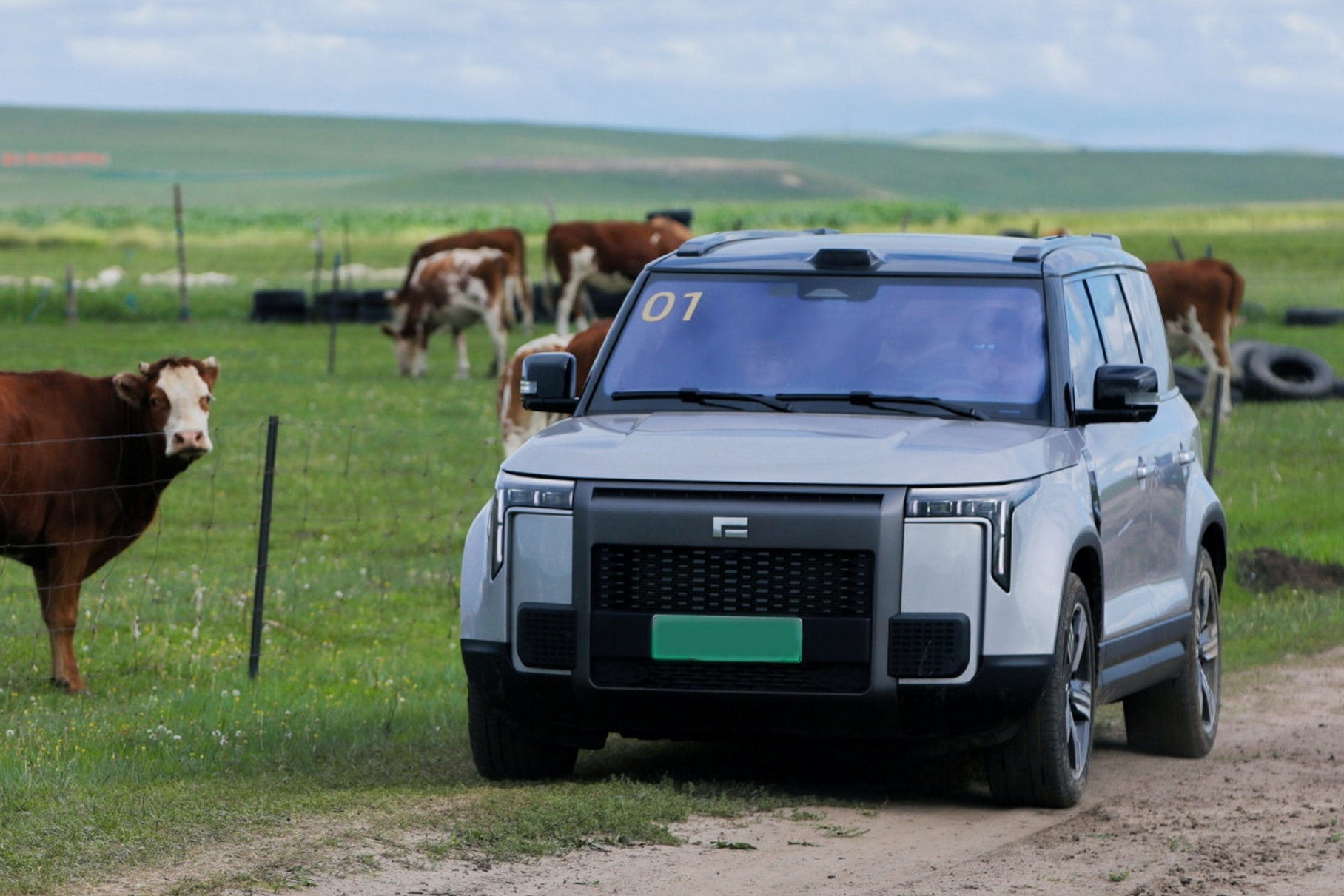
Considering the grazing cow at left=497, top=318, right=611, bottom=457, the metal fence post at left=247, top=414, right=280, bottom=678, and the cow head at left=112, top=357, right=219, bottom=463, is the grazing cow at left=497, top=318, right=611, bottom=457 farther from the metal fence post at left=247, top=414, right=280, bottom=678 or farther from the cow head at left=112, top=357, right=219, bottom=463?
the cow head at left=112, top=357, right=219, bottom=463

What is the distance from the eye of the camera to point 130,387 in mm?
11516

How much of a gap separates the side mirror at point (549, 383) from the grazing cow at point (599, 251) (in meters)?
29.2

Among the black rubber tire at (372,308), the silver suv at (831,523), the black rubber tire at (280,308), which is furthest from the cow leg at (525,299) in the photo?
the silver suv at (831,523)

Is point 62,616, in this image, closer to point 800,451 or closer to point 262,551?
point 262,551

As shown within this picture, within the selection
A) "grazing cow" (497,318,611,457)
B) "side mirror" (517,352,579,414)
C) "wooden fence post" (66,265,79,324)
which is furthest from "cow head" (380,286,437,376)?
"side mirror" (517,352,579,414)

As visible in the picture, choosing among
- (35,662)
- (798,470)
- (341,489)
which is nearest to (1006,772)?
(798,470)

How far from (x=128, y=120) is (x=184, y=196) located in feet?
163

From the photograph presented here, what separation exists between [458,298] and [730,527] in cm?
2740

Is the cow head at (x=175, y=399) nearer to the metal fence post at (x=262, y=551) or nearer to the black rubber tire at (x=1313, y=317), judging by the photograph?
the metal fence post at (x=262, y=551)

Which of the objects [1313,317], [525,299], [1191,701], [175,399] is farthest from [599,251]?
[1191,701]

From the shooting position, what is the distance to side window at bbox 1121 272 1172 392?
9.77 m

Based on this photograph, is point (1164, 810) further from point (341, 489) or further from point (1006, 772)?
point (341, 489)

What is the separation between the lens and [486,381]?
3166 cm

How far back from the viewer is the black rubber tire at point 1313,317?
128ft
